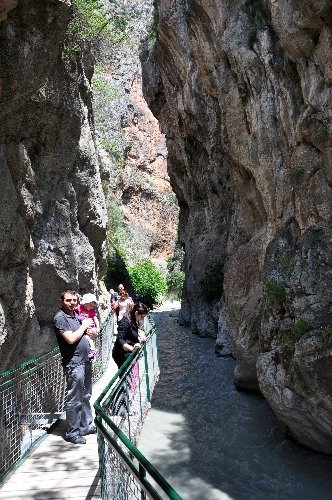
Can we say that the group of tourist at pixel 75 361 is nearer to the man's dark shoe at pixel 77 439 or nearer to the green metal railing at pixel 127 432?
the man's dark shoe at pixel 77 439

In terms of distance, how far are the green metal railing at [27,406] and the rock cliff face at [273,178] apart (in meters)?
3.22

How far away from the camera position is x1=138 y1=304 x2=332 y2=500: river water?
6.65 meters

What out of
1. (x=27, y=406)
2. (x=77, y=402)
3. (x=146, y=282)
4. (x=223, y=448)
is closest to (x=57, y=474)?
(x=77, y=402)

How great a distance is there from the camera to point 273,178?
10.3 m

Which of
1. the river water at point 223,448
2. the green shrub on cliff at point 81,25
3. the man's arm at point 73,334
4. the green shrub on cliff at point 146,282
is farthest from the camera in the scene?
the green shrub on cliff at point 146,282

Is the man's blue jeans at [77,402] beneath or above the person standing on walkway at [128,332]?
beneath

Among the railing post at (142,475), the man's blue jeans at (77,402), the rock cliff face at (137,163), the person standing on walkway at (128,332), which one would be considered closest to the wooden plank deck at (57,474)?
the man's blue jeans at (77,402)

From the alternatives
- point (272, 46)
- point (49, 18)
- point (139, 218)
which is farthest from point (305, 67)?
point (139, 218)

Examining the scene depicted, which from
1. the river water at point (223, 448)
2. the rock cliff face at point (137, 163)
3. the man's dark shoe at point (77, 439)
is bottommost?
the river water at point (223, 448)

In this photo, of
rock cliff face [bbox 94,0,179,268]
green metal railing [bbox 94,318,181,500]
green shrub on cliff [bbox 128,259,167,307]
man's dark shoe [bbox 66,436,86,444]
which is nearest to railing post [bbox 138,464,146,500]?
green metal railing [bbox 94,318,181,500]

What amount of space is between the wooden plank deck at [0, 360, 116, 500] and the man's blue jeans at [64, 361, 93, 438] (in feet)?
0.51

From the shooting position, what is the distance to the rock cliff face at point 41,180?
28.2 feet

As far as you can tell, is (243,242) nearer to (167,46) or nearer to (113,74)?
(167,46)

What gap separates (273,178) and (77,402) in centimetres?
648
